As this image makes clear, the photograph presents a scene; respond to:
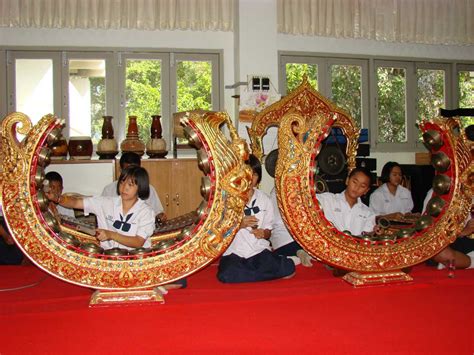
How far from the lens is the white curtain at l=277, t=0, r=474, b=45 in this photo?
230 inches

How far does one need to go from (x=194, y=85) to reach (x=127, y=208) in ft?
11.3

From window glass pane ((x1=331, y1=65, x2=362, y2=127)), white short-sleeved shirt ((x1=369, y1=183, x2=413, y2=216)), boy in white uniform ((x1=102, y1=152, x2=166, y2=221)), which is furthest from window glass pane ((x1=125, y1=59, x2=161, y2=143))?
white short-sleeved shirt ((x1=369, y1=183, x2=413, y2=216))

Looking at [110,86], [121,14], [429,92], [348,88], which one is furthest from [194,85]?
[429,92]

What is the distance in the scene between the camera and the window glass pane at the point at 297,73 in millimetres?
6027

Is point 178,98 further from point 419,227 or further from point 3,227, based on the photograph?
point 419,227

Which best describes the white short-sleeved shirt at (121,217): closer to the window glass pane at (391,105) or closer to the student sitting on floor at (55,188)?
the student sitting on floor at (55,188)

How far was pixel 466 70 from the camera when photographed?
665cm

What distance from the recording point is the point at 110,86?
18.4 feet

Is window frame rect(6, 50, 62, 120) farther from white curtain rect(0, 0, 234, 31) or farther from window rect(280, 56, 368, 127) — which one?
window rect(280, 56, 368, 127)

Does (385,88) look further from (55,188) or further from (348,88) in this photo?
(55,188)

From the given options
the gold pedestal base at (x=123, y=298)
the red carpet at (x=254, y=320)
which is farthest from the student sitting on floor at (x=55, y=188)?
the gold pedestal base at (x=123, y=298)

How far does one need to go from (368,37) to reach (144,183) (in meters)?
4.53

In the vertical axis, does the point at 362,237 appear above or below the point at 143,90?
below

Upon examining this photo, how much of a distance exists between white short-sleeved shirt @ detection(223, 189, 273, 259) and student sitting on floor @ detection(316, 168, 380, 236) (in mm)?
359
